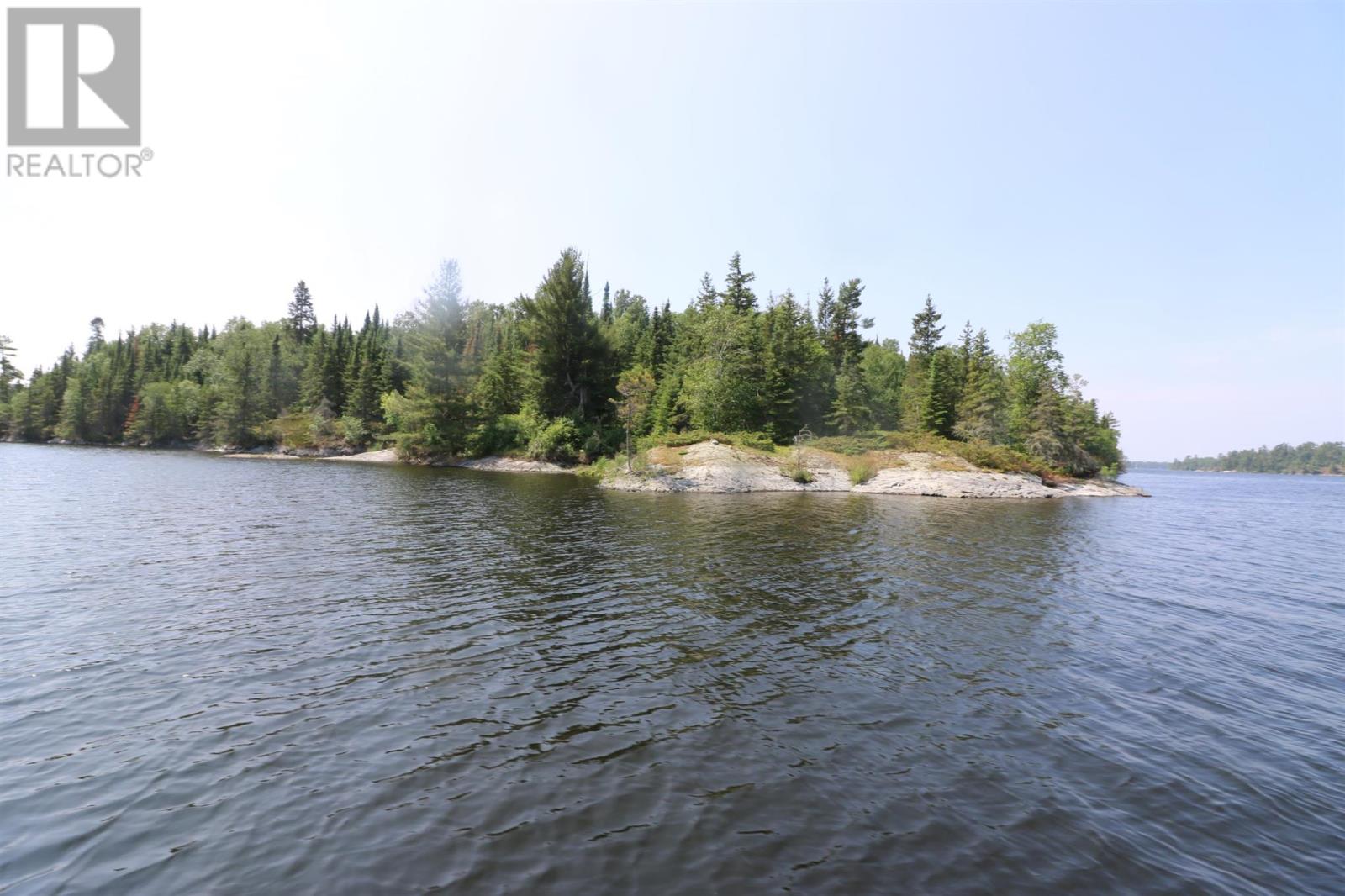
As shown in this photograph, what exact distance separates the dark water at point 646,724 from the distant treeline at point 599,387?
43.5 metres

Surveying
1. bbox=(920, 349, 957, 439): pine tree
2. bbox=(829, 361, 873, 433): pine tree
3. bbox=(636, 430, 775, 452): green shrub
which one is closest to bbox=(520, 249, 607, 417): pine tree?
bbox=(636, 430, 775, 452): green shrub

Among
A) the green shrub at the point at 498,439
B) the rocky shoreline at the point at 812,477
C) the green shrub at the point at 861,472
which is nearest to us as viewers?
the rocky shoreline at the point at 812,477

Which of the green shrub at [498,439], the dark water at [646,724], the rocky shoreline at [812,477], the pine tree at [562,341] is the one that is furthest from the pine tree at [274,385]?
the dark water at [646,724]

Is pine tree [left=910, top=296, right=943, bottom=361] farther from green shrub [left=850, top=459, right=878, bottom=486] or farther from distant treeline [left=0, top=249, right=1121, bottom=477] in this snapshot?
green shrub [left=850, top=459, right=878, bottom=486]

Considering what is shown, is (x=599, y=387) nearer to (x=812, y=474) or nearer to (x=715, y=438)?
(x=715, y=438)

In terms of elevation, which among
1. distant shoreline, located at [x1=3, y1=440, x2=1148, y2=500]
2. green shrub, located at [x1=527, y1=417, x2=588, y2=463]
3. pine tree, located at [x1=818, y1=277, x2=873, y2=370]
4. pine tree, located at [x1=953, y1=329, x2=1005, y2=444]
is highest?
pine tree, located at [x1=818, y1=277, x2=873, y2=370]

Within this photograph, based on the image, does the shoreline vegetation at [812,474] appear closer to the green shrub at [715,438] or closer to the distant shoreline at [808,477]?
the distant shoreline at [808,477]

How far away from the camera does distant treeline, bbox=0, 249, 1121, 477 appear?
2749 inches

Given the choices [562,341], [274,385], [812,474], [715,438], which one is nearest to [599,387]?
[562,341]

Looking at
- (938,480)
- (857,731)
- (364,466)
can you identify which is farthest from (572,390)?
(857,731)

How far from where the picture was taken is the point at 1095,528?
35.4 m

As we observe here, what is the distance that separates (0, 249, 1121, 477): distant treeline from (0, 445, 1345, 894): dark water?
43459mm

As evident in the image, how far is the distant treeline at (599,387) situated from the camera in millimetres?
69812

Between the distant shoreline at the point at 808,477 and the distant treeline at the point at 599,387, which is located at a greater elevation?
the distant treeline at the point at 599,387
